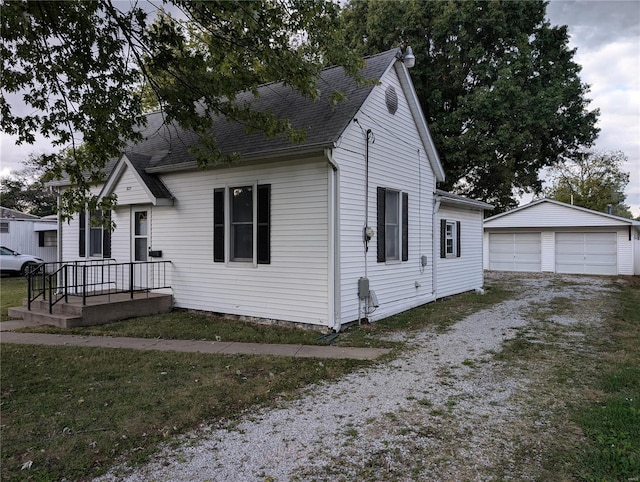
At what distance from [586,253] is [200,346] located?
23.2 m

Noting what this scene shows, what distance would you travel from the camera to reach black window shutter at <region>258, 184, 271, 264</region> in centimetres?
816

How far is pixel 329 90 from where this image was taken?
920 centimetres

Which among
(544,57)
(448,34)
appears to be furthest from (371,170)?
(544,57)

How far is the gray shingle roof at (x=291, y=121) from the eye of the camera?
7688 millimetres

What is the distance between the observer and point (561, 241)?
23.0 meters

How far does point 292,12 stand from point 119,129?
10.4 ft

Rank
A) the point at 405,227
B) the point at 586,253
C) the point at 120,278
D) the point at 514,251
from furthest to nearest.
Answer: the point at 514,251 < the point at 586,253 < the point at 120,278 < the point at 405,227

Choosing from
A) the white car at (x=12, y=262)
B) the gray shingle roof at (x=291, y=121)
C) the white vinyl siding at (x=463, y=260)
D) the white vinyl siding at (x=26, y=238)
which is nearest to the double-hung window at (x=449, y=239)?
the white vinyl siding at (x=463, y=260)

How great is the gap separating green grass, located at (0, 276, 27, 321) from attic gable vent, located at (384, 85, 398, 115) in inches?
387

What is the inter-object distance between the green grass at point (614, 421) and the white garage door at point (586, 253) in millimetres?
18393

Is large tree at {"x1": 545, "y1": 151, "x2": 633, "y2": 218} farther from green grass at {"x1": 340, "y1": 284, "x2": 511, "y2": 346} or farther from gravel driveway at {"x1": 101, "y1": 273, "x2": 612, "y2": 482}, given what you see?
gravel driveway at {"x1": 101, "y1": 273, "x2": 612, "y2": 482}

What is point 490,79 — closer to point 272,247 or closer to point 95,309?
point 272,247

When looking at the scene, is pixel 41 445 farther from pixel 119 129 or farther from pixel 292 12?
pixel 292 12

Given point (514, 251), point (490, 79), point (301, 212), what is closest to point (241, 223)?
point (301, 212)
